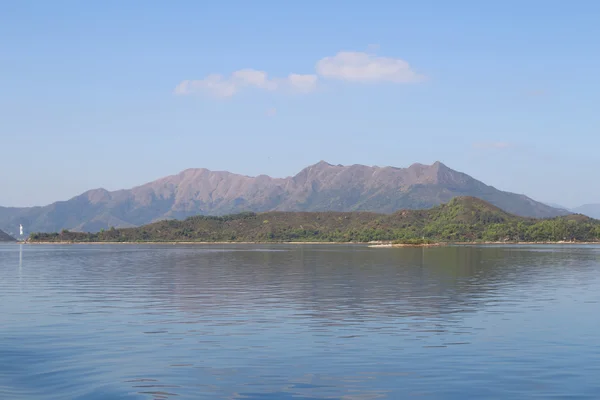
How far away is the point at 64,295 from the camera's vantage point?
63531 millimetres

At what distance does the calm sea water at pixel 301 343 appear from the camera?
26828mm

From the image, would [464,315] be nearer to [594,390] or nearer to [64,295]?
[594,390]

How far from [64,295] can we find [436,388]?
46.0 m

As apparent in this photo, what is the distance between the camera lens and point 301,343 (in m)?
35.9

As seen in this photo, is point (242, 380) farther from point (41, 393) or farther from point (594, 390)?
point (594, 390)

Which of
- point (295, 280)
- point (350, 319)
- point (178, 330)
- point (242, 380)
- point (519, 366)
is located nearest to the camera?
point (242, 380)

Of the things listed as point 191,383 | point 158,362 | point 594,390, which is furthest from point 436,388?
point 158,362

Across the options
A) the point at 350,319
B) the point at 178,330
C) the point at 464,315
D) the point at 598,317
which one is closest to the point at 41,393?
the point at 178,330

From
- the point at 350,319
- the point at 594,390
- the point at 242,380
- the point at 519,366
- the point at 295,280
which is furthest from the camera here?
the point at 295,280

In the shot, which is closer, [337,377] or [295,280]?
[337,377]

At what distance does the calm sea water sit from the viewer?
26.8 meters

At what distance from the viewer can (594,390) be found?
85.4 ft

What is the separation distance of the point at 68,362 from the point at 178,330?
32.1ft

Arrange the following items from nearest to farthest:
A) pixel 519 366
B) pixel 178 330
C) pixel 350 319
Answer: pixel 519 366, pixel 178 330, pixel 350 319
